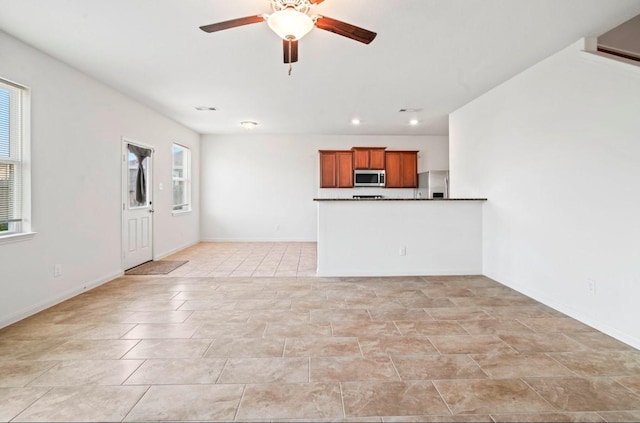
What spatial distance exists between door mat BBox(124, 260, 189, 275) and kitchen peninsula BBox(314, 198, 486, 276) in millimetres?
2361

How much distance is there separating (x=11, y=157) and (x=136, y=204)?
2.16 meters

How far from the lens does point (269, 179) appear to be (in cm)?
775

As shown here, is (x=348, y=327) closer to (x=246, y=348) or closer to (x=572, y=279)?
(x=246, y=348)

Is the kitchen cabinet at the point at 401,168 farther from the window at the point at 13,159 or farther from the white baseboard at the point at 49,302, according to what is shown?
the window at the point at 13,159

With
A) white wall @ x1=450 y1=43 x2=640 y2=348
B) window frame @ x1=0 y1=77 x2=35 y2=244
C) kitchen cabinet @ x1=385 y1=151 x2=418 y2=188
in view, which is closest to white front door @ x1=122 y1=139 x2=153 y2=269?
window frame @ x1=0 y1=77 x2=35 y2=244

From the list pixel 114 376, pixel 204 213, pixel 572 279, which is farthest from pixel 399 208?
pixel 204 213

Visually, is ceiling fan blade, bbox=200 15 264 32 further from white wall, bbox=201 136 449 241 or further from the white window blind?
white wall, bbox=201 136 449 241

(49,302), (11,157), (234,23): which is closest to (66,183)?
(11,157)

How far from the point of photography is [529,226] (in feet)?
11.7

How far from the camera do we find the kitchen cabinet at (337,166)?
24.3 ft

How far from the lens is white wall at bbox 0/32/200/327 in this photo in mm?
A: 2957

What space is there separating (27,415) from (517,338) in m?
3.22

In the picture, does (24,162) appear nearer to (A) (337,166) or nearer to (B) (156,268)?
(B) (156,268)

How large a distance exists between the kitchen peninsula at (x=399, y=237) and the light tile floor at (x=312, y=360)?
0.84m
